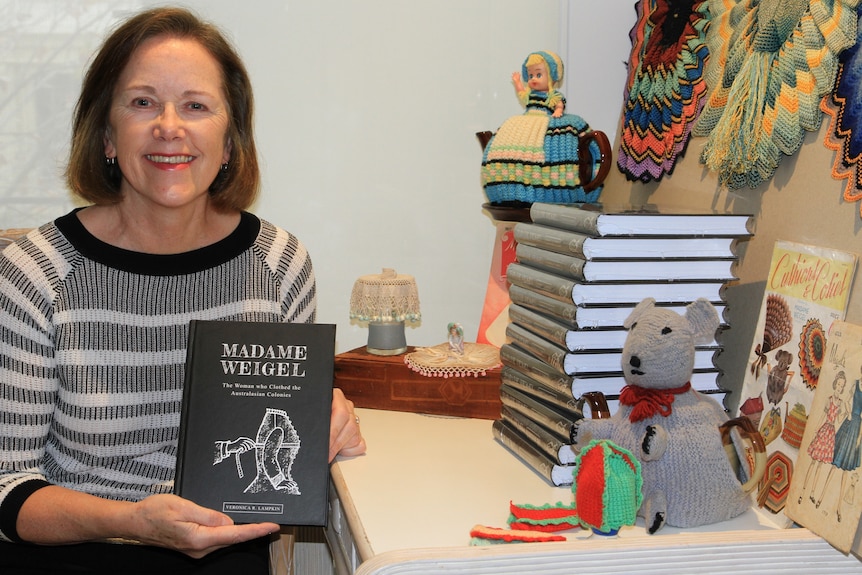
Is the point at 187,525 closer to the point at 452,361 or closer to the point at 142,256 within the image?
the point at 142,256

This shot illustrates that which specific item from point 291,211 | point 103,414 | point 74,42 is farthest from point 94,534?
point 74,42

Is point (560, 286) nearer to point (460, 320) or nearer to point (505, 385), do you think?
point (505, 385)

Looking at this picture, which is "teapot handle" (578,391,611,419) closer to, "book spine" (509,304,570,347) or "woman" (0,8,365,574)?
"book spine" (509,304,570,347)

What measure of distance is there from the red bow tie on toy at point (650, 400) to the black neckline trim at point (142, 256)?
65cm

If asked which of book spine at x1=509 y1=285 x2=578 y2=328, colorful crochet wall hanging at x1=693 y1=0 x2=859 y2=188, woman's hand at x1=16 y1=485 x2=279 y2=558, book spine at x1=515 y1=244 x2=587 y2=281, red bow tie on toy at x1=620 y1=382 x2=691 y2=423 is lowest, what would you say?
woman's hand at x1=16 y1=485 x2=279 y2=558

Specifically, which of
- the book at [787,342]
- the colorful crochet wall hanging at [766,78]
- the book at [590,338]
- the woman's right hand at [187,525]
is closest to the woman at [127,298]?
the woman's right hand at [187,525]

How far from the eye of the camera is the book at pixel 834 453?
2.82 feet

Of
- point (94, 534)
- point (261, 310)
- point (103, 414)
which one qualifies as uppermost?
point (261, 310)

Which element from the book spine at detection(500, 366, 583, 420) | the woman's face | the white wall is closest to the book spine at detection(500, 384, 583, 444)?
the book spine at detection(500, 366, 583, 420)

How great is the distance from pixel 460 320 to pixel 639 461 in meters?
1.00

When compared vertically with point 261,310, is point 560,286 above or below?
above

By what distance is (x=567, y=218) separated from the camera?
113 cm

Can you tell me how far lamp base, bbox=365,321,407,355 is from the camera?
5.07 ft

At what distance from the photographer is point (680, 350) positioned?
95 centimetres
